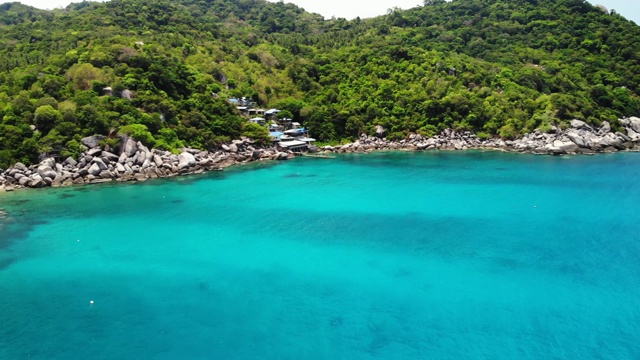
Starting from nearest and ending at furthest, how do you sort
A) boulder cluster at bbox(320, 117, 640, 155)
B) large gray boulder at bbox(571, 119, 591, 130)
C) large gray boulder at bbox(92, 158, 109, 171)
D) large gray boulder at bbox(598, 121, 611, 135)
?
large gray boulder at bbox(92, 158, 109, 171), boulder cluster at bbox(320, 117, 640, 155), large gray boulder at bbox(571, 119, 591, 130), large gray boulder at bbox(598, 121, 611, 135)

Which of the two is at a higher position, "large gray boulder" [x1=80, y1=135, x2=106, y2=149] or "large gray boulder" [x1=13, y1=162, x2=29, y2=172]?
"large gray boulder" [x1=80, y1=135, x2=106, y2=149]

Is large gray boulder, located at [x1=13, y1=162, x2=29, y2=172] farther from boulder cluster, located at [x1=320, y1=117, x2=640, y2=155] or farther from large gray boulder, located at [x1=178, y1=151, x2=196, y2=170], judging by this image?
boulder cluster, located at [x1=320, y1=117, x2=640, y2=155]

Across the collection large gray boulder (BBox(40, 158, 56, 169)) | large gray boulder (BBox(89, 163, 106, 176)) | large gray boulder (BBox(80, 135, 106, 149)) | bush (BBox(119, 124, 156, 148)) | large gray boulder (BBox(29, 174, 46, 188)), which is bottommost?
large gray boulder (BBox(29, 174, 46, 188))

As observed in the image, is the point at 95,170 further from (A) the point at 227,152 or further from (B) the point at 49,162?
(A) the point at 227,152

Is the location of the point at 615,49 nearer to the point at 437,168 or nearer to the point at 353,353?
the point at 437,168

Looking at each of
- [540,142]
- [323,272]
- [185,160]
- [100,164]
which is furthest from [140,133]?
[540,142]

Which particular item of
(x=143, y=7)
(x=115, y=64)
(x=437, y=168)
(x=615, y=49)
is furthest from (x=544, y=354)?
(x=143, y=7)

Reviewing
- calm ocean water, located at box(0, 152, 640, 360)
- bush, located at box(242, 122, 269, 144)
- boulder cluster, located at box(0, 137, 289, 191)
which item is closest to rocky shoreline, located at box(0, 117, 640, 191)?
boulder cluster, located at box(0, 137, 289, 191)
